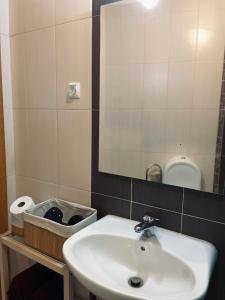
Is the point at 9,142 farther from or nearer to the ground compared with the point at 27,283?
farther from the ground

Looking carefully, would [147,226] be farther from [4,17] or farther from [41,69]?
[4,17]

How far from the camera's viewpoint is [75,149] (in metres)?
1.36

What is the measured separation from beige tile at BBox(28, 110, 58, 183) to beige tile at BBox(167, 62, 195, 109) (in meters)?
0.67

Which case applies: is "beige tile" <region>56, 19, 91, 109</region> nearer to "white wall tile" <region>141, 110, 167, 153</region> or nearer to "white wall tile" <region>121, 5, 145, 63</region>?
"white wall tile" <region>121, 5, 145, 63</region>

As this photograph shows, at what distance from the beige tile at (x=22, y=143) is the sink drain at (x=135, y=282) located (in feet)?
3.01

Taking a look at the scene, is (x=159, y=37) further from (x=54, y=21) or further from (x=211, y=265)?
(x=211, y=265)

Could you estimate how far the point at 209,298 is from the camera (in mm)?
1066

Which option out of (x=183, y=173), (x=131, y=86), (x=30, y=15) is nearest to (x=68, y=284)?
(x=183, y=173)

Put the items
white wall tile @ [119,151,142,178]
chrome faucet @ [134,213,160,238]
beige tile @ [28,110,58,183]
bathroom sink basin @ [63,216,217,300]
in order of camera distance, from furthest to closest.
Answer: beige tile @ [28,110,58,183], white wall tile @ [119,151,142,178], chrome faucet @ [134,213,160,238], bathroom sink basin @ [63,216,217,300]

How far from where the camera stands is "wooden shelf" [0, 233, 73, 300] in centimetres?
112

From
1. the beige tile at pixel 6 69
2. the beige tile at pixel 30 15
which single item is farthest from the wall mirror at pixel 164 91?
the beige tile at pixel 6 69

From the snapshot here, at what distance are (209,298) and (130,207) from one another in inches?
19.6

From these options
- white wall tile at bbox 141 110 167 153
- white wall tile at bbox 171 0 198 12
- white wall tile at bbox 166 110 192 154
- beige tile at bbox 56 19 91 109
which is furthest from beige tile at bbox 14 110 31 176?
white wall tile at bbox 171 0 198 12

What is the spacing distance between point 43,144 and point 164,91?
784 mm
